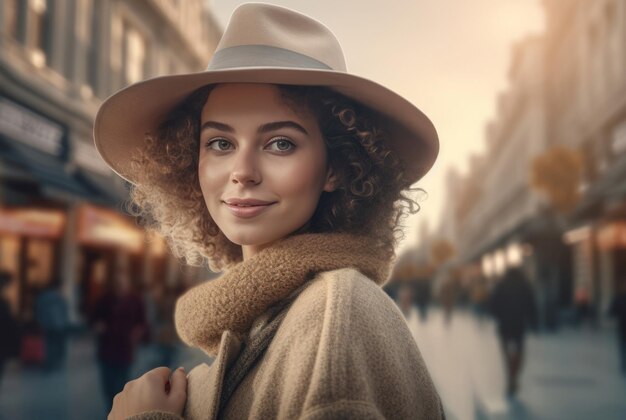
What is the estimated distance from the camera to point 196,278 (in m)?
33.6

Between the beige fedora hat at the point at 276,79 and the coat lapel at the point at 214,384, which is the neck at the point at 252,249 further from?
the beige fedora hat at the point at 276,79

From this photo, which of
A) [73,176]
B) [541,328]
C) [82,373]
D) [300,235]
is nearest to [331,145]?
[300,235]

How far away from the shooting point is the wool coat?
1.30 meters

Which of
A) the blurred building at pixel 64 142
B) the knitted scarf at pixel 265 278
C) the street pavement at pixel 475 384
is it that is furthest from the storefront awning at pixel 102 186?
the knitted scarf at pixel 265 278

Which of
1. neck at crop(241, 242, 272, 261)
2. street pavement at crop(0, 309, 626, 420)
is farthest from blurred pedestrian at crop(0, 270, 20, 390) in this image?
neck at crop(241, 242, 272, 261)

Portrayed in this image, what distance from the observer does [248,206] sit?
178 cm

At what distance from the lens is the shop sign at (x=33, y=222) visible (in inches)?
573

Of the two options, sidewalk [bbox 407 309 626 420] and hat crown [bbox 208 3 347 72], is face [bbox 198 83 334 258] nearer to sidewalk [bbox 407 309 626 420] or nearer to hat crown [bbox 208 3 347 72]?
hat crown [bbox 208 3 347 72]

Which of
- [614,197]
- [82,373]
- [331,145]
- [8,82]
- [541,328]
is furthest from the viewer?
[541,328]

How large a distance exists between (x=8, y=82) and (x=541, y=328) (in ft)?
57.1

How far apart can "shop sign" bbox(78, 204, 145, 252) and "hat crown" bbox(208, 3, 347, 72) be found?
1629 cm

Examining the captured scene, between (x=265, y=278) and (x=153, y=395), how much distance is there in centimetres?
38

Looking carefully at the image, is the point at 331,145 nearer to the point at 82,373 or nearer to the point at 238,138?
the point at 238,138

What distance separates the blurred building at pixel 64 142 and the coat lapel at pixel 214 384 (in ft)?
35.0
